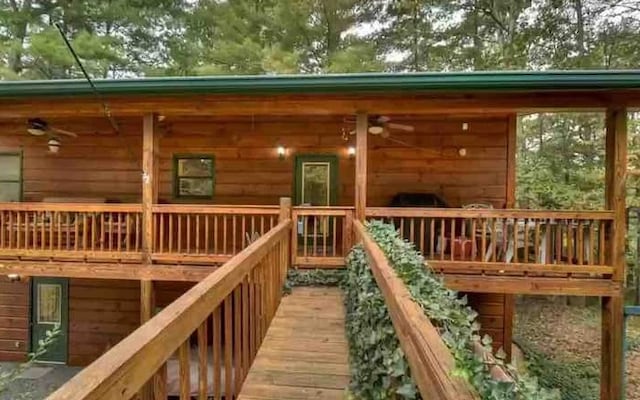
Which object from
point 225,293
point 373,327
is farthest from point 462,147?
point 225,293

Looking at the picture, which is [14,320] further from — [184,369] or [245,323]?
[184,369]

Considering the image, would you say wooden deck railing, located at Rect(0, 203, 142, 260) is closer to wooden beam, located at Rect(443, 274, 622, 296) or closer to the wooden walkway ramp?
the wooden walkway ramp

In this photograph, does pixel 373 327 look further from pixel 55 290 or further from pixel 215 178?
pixel 55 290

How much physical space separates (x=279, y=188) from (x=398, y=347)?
6.63 metres

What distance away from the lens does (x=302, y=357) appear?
345 cm

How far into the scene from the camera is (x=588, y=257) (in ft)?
18.3

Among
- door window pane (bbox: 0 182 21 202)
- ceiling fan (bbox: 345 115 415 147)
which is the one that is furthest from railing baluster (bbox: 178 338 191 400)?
door window pane (bbox: 0 182 21 202)

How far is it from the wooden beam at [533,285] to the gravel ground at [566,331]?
3523 mm

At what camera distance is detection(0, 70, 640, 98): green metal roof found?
5.09 meters

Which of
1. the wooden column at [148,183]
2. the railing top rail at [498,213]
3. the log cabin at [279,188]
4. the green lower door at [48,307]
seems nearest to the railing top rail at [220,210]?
the log cabin at [279,188]

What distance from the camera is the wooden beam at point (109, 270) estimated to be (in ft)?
20.5

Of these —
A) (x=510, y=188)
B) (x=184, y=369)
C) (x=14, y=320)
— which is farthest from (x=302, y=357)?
(x=14, y=320)

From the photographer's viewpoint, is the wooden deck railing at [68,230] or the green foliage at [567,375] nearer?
the wooden deck railing at [68,230]

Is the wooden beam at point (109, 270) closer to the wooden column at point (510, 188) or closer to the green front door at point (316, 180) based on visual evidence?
the green front door at point (316, 180)
